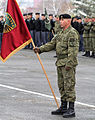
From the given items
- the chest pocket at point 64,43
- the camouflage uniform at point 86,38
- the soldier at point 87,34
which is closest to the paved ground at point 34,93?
the chest pocket at point 64,43

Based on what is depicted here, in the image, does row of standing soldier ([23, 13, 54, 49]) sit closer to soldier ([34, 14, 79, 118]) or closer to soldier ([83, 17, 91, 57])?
soldier ([83, 17, 91, 57])

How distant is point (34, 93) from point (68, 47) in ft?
9.63

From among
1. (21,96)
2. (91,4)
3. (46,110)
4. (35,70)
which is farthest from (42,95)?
(91,4)

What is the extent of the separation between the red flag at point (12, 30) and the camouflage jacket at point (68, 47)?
804 mm

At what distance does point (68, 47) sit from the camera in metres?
8.50

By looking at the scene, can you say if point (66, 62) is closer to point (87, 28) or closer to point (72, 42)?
point (72, 42)

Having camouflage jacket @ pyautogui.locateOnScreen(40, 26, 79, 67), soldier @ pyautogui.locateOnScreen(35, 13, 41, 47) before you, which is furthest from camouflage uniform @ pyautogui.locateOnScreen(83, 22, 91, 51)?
camouflage jacket @ pyautogui.locateOnScreen(40, 26, 79, 67)

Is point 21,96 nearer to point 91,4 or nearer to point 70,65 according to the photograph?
point 70,65

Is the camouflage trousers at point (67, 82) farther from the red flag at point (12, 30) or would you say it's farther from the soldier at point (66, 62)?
the red flag at point (12, 30)

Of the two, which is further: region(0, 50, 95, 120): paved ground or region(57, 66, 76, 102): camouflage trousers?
region(0, 50, 95, 120): paved ground

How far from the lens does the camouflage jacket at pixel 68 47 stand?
27.7 ft

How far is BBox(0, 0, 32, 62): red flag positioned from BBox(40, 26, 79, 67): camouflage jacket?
2.64 feet

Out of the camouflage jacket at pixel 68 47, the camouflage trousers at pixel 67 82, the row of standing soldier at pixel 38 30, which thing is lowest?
the row of standing soldier at pixel 38 30

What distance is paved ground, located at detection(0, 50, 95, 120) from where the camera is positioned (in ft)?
28.9
